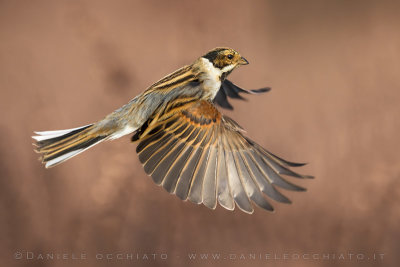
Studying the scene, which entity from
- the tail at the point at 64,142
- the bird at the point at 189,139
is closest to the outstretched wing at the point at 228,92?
the bird at the point at 189,139

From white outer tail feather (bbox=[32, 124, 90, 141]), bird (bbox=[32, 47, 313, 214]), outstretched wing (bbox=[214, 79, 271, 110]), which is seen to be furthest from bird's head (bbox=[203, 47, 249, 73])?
white outer tail feather (bbox=[32, 124, 90, 141])

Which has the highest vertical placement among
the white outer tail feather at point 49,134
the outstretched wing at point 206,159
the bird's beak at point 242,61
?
the bird's beak at point 242,61

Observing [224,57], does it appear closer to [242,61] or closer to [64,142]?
[242,61]

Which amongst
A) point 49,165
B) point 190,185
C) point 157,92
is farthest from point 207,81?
point 49,165

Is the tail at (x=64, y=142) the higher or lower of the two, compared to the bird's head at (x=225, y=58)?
lower

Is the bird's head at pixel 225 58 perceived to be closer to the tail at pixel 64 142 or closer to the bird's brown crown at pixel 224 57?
the bird's brown crown at pixel 224 57

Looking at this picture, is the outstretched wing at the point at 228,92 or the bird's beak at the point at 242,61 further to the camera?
the outstretched wing at the point at 228,92

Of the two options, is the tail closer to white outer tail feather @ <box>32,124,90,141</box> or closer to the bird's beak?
white outer tail feather @ <box>32,124,90,141</box>

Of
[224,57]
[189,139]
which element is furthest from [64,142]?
[224,57]
